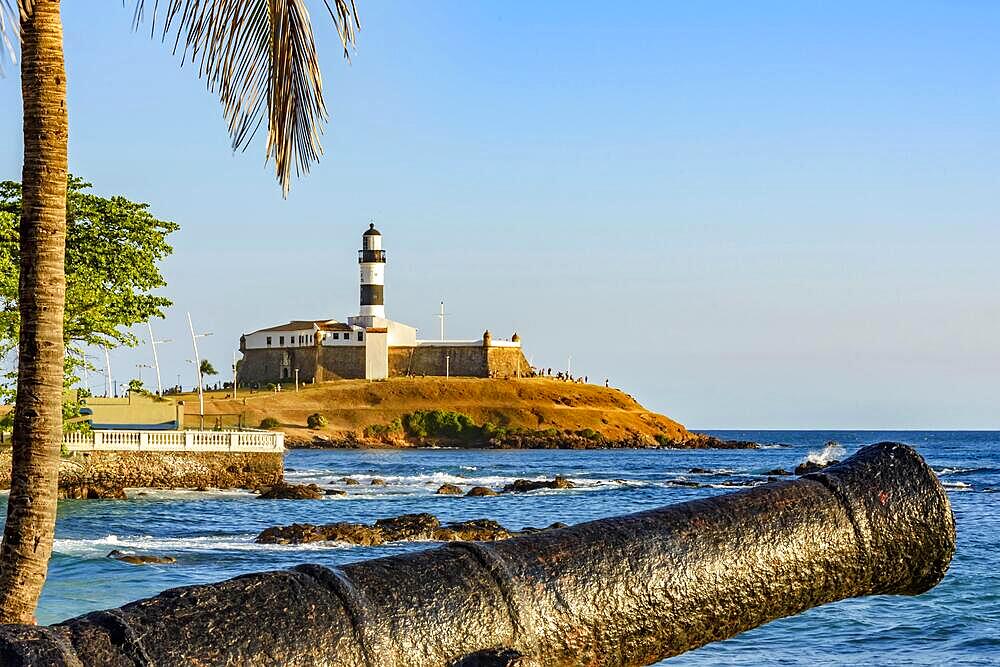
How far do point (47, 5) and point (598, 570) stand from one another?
14.6 ft

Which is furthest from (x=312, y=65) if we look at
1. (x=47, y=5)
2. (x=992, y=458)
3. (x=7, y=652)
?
(x=992, y=458)

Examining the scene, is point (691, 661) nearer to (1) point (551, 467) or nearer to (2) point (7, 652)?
(2) point (7, 652)

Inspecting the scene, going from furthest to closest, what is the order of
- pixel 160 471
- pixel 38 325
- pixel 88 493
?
pixel 160 471, pixel 88 493, pixel 38 325

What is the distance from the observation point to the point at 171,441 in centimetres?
3984

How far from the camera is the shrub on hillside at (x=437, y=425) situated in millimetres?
107688

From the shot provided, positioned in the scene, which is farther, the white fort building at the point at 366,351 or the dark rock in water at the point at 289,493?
the white fort building at the point at 366,351

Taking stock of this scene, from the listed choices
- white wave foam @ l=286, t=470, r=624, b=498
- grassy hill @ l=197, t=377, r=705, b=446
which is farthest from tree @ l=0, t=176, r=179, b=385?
grassy hill @ l=197, t=377, r=705, b=446

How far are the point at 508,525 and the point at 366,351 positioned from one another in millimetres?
80425

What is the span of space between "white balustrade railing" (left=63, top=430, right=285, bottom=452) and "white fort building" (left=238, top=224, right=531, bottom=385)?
62537 mm

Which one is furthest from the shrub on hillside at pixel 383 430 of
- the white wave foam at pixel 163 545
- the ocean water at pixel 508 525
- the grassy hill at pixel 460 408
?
the white wave foam at pixel 163 545

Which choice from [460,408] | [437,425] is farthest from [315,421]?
[460,408]

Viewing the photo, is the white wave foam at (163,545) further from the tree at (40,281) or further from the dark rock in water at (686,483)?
the dark rock in water at (686,483)

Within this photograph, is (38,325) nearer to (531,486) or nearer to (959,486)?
(531,486)

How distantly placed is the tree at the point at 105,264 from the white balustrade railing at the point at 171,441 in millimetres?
4572
